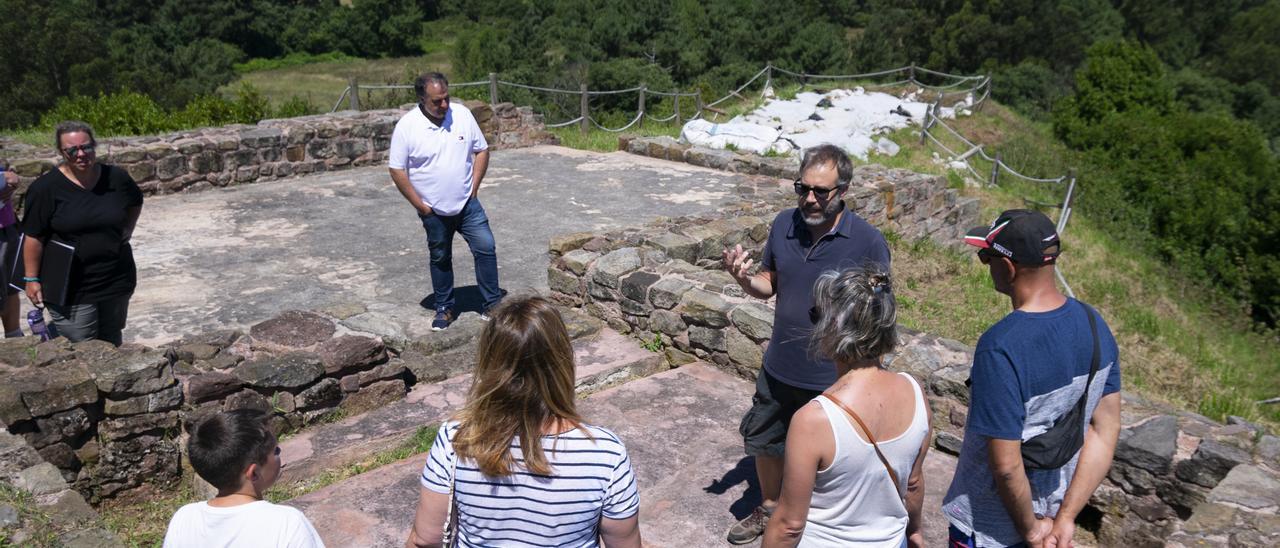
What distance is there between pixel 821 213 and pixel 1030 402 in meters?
1.13

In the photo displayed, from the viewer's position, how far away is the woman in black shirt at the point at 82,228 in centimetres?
472

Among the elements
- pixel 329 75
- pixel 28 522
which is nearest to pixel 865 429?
pixel 28 522

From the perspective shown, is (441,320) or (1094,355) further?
(441,320)

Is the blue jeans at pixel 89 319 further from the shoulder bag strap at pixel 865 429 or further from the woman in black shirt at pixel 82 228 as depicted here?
the shoulder bag strap at pixel 865 429

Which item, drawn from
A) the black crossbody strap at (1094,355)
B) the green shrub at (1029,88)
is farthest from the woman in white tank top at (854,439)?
the green shrub at (1029,88)

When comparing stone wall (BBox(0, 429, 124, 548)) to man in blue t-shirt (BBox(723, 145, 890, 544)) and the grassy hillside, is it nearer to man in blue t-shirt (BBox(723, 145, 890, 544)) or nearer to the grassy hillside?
man in blue t-shirt (BBox(723, 145, 890, 544))

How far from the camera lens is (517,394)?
214 centimetres

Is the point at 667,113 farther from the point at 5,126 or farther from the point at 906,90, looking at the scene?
the point at 5,126

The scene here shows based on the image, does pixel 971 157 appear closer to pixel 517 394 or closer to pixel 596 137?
pixel 596 137

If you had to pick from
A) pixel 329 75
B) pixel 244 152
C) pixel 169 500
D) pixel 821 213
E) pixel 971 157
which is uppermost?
pixel 821 213

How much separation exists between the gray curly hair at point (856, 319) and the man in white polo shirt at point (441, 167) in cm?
380

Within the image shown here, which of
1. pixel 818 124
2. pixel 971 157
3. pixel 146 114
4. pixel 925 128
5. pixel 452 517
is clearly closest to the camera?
pixel 452 517

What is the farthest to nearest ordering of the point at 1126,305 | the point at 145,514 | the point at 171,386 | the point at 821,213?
the point at 1126,305
the point at 171,386
the point at 145,514
the point at 821,213

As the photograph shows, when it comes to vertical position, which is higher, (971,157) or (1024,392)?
(1024,392)
